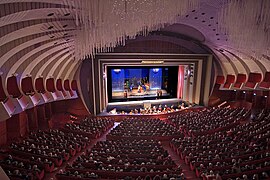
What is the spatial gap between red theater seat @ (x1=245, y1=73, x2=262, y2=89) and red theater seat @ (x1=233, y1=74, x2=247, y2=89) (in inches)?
22.7

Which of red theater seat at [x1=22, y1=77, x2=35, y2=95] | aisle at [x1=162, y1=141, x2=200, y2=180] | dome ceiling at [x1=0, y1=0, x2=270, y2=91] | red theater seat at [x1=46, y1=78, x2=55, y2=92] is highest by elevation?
dome ceiling at [x1=0, y1=0, x2=270, y2=91]

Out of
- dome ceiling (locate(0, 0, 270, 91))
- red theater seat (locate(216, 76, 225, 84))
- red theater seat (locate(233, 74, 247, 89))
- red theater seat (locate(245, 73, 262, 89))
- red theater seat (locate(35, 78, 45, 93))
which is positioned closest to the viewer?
dome ceiling (locate(0, 0, 270, 91))

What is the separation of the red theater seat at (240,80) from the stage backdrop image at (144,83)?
26.0 feet

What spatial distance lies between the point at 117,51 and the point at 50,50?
24.2 ft

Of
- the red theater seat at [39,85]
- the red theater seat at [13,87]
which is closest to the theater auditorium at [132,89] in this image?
the red theater seat at [13,87]

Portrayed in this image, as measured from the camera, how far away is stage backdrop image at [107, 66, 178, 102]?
2692 cm

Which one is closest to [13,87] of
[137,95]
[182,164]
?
[182,164]

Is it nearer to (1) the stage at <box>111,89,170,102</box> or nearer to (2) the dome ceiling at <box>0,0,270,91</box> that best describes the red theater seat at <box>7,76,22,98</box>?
(2) the dome ceiling at <box>0,0,270,91</box>

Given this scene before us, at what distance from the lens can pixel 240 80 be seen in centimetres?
2338

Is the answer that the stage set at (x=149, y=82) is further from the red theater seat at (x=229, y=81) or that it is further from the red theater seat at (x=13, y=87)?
the red theater seat at (x=13, y=87)

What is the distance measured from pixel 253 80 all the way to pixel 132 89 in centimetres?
1517

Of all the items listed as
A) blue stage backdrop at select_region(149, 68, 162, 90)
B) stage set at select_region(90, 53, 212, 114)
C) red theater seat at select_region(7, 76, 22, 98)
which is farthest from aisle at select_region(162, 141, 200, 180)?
A: blue stage backdrop at select_region(149, 68, 162, 90)

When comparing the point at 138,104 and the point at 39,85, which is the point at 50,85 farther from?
the point at 138,104

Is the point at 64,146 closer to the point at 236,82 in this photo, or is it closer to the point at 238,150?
the point at 238,150
